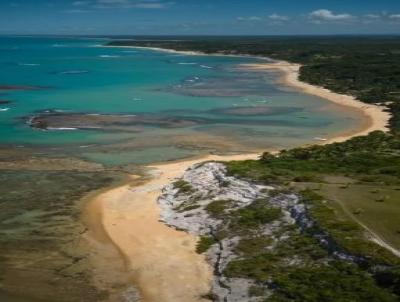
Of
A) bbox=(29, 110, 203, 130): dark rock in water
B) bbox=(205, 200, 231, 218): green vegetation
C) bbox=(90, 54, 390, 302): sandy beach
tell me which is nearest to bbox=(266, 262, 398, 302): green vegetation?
bbox=(90, 54, 390, 302): sandy beach

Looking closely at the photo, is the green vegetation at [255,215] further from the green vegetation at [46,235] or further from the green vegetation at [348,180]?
the green vegetation at [46,235]

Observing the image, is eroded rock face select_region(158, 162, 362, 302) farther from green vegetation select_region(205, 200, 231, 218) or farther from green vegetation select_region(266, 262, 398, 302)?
green vegetation select_region(266, 262, 398, 302)

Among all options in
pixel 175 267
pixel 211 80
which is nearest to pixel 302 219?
pixel 175 267

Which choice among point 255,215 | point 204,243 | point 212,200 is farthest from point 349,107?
point 204,243

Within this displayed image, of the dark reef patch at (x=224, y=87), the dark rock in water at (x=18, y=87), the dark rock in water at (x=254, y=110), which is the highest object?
the dark reef patch at (x=224, y=87)

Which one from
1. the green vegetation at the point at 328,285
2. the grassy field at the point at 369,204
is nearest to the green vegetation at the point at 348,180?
the grassy field at the point at 369,204

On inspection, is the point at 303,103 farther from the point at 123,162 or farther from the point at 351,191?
the point at 351,191

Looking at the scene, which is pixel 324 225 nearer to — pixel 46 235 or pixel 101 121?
pixel 46 235
